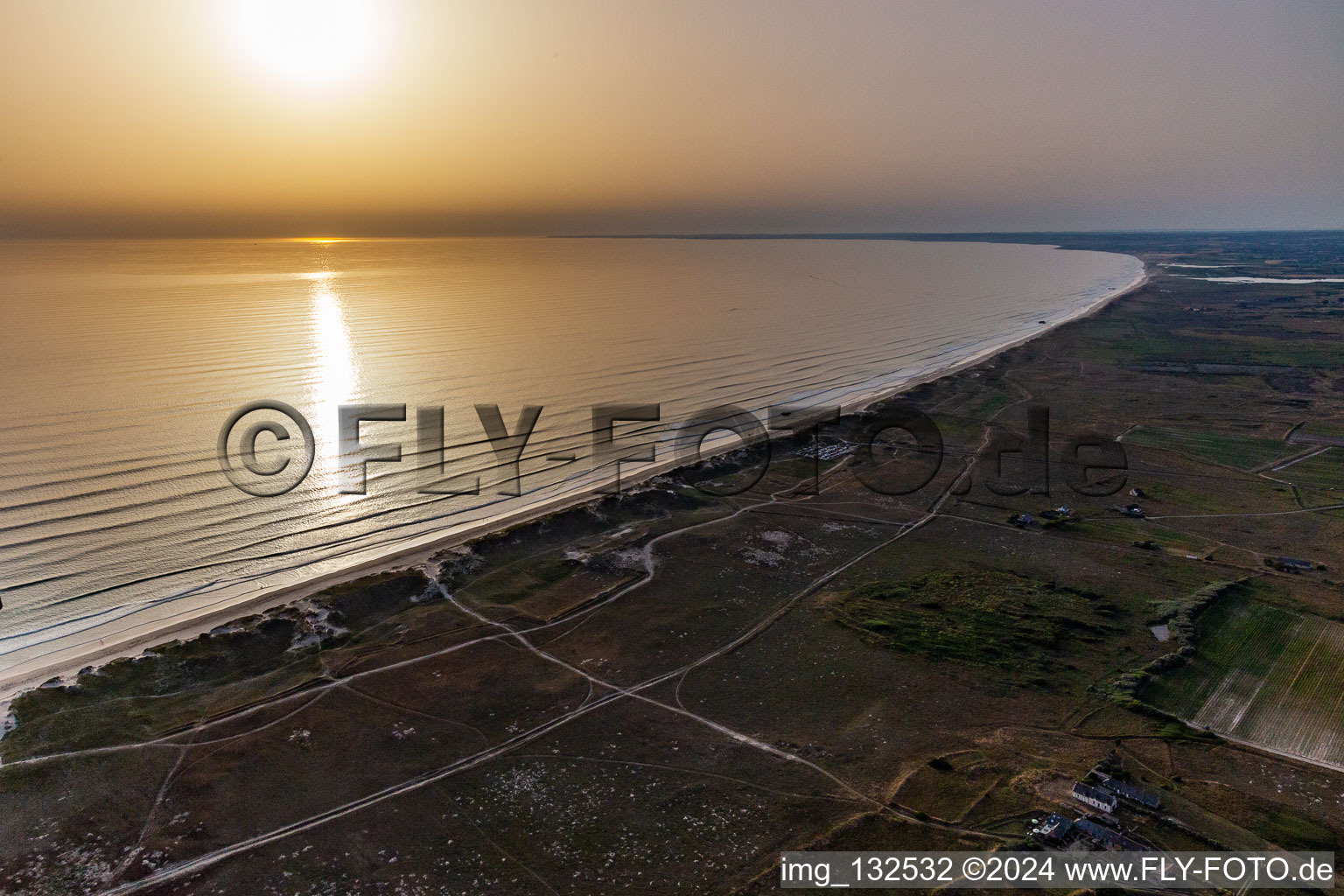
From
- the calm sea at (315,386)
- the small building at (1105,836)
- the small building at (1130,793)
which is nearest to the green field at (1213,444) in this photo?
the calm sea at (315,386)

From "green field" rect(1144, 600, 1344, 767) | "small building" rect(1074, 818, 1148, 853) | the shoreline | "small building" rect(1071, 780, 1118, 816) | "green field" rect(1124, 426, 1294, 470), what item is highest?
"green field" rect(1124, 426, 1294, 470)

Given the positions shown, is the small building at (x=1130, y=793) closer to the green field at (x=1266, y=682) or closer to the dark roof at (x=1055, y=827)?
the dark roof at (x=1055, y=827)

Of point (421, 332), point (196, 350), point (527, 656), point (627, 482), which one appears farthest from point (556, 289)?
point (527, 656)

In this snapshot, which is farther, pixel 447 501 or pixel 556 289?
pixel 556 289

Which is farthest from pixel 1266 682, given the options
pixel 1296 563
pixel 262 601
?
pixel 262 601

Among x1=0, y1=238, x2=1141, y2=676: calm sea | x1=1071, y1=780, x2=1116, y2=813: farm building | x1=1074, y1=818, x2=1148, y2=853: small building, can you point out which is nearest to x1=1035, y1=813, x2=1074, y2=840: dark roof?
x1=1074, y1=818, x2=1148, y2=853: small building

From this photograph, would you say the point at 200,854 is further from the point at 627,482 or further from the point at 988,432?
the point at 988,432

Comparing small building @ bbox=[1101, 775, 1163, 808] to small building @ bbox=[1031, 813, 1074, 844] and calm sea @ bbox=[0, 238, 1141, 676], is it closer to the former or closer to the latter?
small building @ bbox=[1031, 813, 1074, 844]
